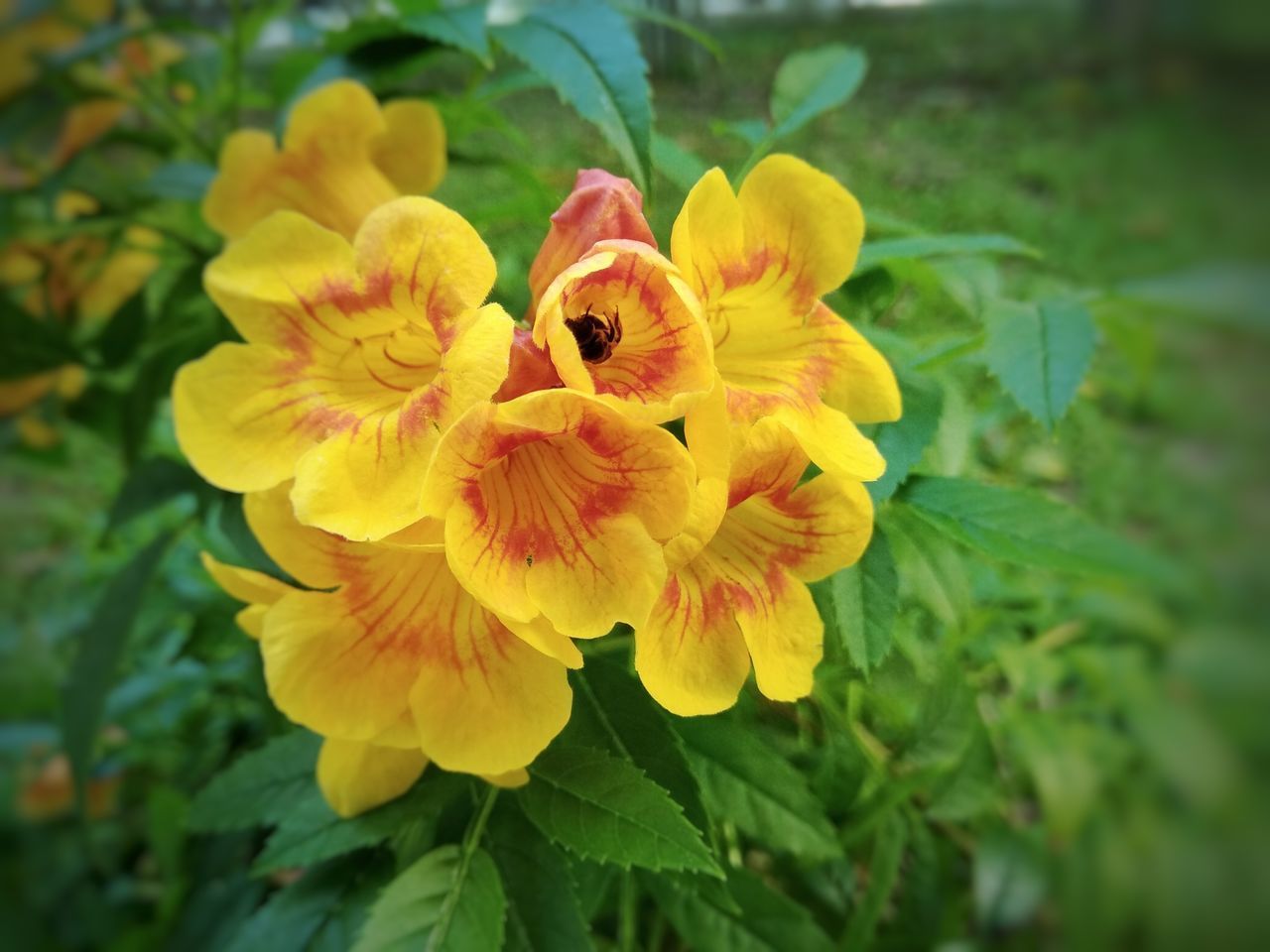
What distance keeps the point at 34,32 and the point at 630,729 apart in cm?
84

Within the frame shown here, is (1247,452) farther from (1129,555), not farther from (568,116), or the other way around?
(568,116)

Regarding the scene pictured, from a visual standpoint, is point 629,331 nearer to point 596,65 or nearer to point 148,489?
point 596,65

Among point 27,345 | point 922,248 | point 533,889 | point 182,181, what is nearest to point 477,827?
point 533,889

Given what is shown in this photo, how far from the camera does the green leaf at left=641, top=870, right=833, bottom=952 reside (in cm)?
46

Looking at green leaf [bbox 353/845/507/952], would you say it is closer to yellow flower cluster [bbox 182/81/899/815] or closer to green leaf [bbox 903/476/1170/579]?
yellow flower cluster [bbox 182/81/899/815]

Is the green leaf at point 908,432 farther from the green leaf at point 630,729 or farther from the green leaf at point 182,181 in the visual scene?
the green leaf at point 182,181

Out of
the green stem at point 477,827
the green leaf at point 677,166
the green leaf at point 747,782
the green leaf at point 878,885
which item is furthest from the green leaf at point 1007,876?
the green leaf at point 677,166

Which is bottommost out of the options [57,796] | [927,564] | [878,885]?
[57,796]

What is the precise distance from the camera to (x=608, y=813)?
356 mm

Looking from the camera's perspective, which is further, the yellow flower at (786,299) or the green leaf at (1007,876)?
the green leaf at (1007,876)

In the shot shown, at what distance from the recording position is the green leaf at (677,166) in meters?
0.45

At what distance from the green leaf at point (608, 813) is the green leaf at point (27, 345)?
1.99 feet

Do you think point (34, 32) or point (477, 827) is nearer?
point (477, 827)

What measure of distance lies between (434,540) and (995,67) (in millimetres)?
1300
